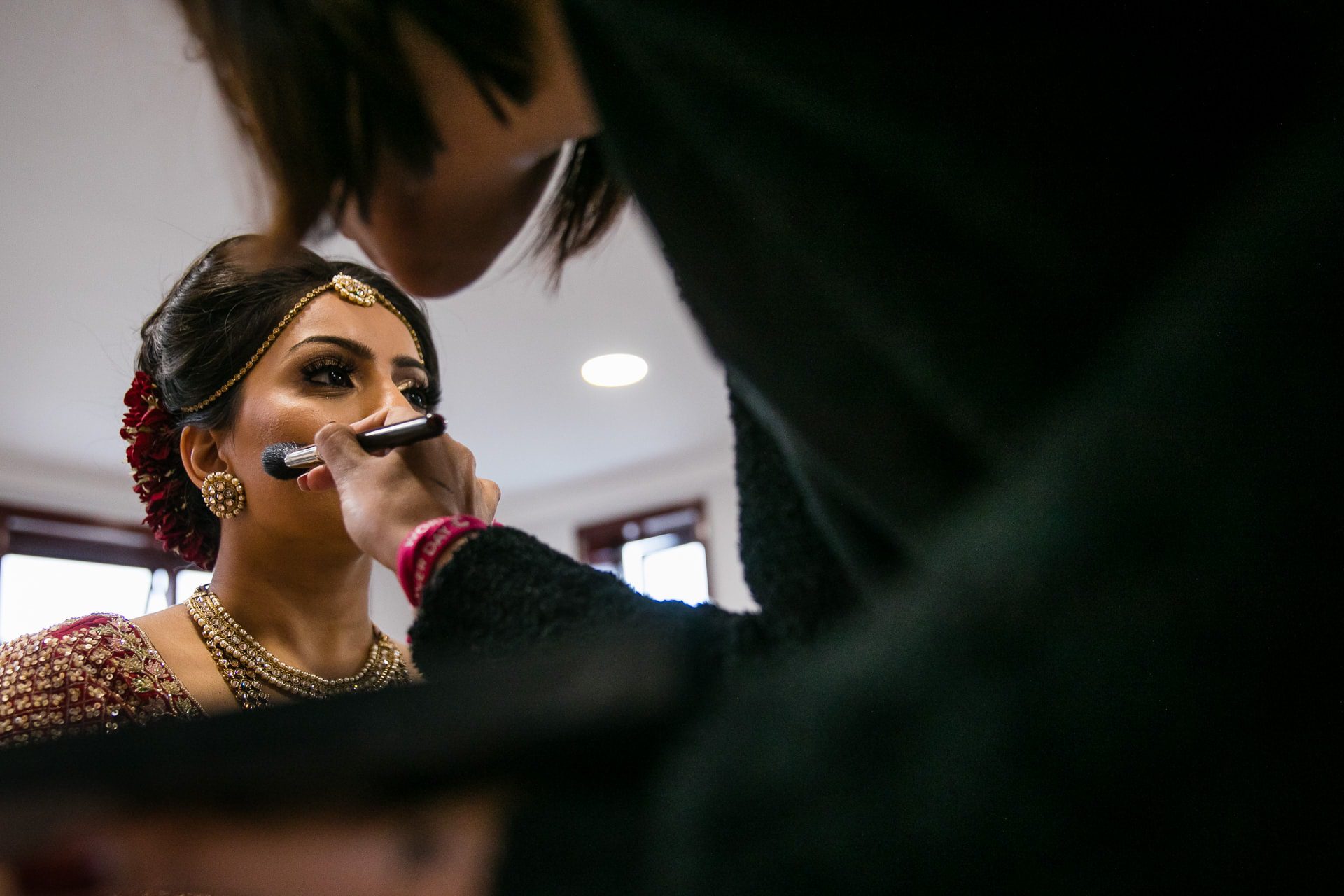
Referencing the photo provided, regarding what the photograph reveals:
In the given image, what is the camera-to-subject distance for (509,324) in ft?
2.11

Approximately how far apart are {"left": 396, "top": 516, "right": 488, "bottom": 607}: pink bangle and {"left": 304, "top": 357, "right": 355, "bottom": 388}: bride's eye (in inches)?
14.5

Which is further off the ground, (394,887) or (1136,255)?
(1136,255)

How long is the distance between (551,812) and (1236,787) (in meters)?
0.14

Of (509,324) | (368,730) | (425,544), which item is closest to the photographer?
(368,730)

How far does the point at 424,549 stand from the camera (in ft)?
1.02

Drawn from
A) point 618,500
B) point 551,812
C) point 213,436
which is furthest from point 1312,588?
point 213,436

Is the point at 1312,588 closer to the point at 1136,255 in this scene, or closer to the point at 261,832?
the point at 1136,255

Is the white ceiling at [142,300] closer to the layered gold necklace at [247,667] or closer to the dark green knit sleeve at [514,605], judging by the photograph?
the layered gold necklace at [247,667]

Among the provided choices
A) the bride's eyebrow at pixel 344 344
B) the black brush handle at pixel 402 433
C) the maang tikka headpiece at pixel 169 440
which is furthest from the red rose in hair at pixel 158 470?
the black brush handle at pixel 402 433

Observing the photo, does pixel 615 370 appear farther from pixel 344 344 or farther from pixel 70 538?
pixel 70 538

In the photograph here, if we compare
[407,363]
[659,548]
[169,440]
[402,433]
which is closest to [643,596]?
[402,433]

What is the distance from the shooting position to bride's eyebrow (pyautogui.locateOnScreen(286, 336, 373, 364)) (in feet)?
2.17

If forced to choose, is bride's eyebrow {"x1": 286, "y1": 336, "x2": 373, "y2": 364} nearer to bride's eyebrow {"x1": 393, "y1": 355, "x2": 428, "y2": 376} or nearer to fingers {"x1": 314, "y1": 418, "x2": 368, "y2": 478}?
bride's eyebrow {"x1": 393, "y1": 355, "x2": 428, "y2": 376}

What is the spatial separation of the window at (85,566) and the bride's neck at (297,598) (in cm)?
6
